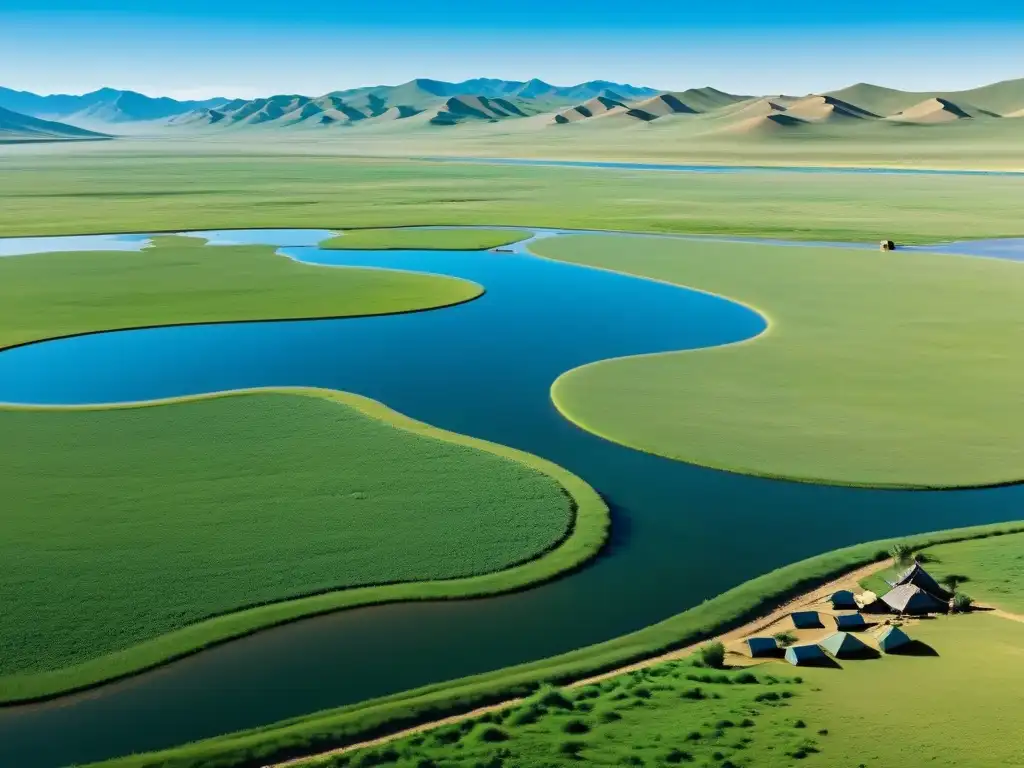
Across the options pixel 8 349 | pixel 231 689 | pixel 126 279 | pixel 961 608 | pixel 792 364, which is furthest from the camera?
pixel 126 279

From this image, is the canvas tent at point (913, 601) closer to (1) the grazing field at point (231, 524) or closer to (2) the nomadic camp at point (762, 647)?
(2) the nomadic camp at point (762, 647)

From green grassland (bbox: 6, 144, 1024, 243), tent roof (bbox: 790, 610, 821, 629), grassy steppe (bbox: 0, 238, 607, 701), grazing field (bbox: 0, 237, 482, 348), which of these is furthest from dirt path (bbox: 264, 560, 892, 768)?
green grassland (bbox: 6, 144, 1024, 243)

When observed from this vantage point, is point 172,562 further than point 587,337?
No

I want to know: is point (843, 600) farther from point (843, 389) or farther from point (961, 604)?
point (843, 389)

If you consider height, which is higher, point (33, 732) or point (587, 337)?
point (587, 337)

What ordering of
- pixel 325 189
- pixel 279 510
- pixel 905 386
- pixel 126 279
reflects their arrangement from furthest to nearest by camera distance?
pixel 325 189 → pixel 126 279 → pixel 905 386 → pixel 279 510

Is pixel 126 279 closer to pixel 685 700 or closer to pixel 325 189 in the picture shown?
pixel 685 700

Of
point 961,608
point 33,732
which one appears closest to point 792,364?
point 961,608
